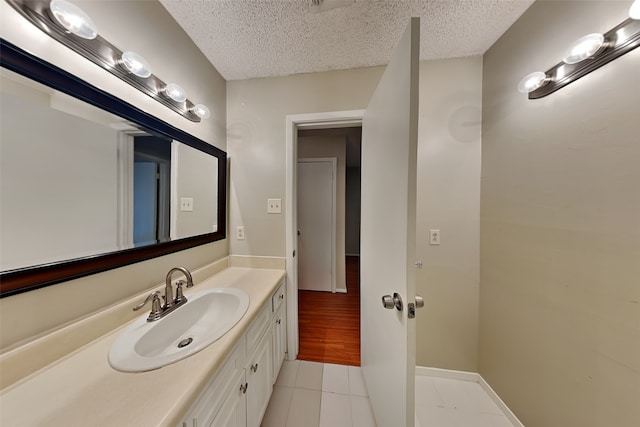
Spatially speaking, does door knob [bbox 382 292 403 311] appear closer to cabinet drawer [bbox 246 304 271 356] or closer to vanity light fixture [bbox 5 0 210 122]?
cabinet drawer [bbox 246 304 271 356]

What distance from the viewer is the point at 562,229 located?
2.97 feet

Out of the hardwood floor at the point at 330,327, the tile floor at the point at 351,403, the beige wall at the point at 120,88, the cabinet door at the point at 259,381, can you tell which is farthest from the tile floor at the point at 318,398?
the beige wall at the point at 120,88

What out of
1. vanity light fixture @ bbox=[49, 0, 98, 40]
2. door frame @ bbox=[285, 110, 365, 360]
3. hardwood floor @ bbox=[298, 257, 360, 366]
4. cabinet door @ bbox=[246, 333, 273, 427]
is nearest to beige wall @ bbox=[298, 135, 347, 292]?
hardwood floor @ bbox=[298, 257, 360, 366]

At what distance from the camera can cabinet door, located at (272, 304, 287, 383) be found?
4.26 feet

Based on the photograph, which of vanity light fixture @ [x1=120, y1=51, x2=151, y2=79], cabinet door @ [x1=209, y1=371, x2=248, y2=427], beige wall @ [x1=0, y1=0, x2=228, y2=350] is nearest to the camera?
beige wall @ [x1=0, y1=0, x2=228, y2=350]

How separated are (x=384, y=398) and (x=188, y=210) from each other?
1507mm

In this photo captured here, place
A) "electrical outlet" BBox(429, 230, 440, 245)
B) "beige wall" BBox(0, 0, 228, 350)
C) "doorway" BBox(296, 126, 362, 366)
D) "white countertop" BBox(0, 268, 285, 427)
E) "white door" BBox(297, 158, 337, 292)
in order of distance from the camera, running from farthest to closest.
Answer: "white door" BBox(297, 158, 337, 292)
"doorway" BBox(296, 126, 362, 366)
"electrical outlet" BBox(429, 230, 440, 245)
"beige wall" BBox(0, 0, 228, 350)
"white countertop" BBox(0, 268, 285, 427)

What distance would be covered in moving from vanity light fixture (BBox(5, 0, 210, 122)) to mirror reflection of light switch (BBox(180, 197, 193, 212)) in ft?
1.69

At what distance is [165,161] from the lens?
3.45 feet

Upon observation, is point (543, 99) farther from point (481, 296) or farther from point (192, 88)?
point (192, 88)

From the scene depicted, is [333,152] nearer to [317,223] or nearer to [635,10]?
[317,223]

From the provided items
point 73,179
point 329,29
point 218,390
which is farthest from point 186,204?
point 329,29

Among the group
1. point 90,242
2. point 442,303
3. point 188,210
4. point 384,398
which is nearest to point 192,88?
point 188,210

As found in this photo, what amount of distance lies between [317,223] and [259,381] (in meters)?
2.00
